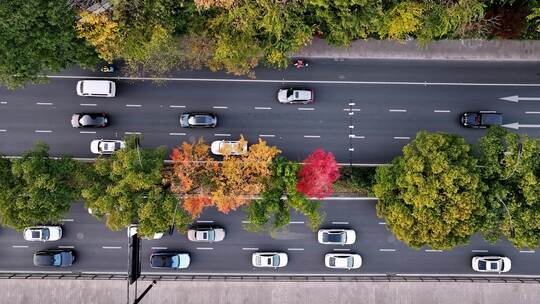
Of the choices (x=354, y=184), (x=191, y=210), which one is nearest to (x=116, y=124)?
(x=191, y=210)

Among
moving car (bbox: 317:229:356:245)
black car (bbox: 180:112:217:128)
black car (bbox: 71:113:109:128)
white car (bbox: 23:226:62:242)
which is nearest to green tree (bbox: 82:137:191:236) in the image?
black car (bbox: 180:112:217:128)

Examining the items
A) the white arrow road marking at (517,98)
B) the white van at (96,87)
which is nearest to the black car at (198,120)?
the white van at (96,87)

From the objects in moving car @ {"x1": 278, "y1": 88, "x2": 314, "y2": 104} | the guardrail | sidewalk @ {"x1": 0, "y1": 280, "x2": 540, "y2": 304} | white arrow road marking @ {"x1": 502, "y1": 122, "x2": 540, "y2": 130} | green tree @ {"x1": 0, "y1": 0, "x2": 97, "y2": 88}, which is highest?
green tree @ {"x1": 0, "y1": 0, "x2": 97, "y2": 88}

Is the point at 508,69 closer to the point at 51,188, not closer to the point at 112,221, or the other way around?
the point at 112,221

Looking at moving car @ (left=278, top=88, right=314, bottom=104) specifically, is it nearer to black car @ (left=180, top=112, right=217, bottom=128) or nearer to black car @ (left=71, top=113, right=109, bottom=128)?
black car @ (left=180, top=112, right=217, bottom=128)

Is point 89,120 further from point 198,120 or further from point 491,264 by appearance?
point 491,264

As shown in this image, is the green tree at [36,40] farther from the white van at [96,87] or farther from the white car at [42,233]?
the white car at [42,233]
